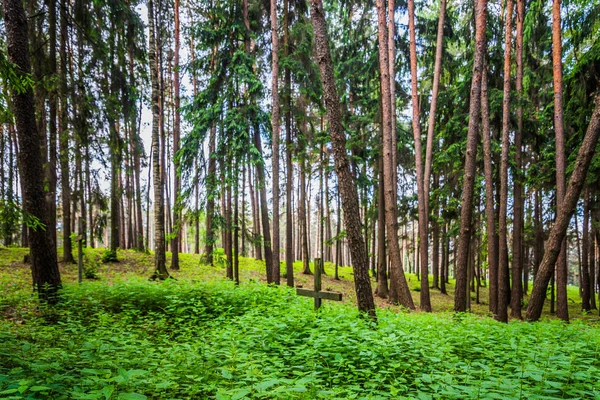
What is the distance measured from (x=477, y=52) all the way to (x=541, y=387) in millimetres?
8643

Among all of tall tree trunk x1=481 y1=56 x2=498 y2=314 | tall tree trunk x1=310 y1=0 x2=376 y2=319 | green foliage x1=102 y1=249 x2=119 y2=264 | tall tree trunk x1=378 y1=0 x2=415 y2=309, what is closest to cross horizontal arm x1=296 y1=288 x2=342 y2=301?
tall tree trunk x1=310 y1=0 x2=376 y2=319

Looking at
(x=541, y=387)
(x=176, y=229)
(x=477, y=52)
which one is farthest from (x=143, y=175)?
(x=541, y=387)

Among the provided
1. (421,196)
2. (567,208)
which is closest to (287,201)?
(421,196)

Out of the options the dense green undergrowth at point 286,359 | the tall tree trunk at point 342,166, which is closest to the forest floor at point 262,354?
the dense green undergrowth at point 286,359

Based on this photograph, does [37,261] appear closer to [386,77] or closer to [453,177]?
[386,77]

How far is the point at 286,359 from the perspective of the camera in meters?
3.84

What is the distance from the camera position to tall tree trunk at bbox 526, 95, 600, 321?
703 centimetres

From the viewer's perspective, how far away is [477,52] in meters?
8.72

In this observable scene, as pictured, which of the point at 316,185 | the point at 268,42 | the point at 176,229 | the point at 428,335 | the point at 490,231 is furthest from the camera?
the point at 316,185

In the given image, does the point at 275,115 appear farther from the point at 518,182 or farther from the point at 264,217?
the point at 518,182

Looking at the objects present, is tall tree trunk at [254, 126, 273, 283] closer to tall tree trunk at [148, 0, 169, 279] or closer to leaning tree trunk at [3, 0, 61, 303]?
tall tree trunk at [148, 0, 169, 279]

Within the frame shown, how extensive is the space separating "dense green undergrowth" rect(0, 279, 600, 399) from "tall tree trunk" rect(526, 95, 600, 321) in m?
2.02

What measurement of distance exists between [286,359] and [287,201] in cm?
852

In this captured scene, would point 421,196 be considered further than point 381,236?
No
